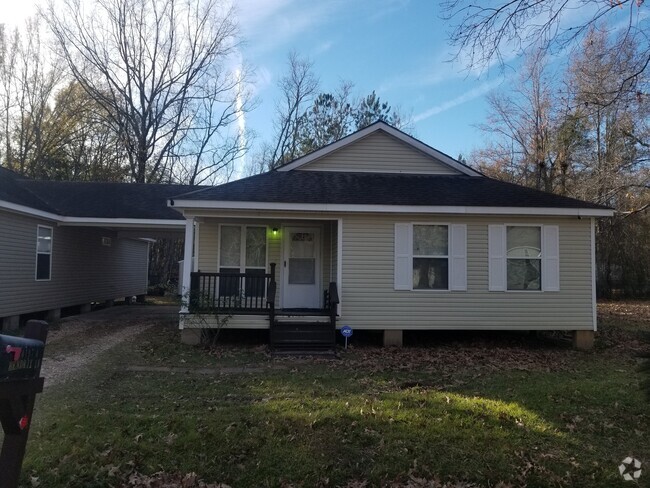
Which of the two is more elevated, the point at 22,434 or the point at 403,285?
the point at 403,285

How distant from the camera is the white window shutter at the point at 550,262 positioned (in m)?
10.2

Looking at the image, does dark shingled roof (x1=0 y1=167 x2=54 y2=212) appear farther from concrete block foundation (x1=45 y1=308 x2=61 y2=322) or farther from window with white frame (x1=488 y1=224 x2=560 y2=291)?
window with white frame (x1=488 y1=224 x2=560 y2=291)

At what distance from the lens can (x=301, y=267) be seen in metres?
11.5

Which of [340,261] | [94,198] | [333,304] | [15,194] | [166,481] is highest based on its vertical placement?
[94,198]

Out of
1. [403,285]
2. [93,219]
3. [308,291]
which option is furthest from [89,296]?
[403,285]

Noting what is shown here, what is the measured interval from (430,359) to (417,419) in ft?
12.6

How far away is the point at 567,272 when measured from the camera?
10.3 metres

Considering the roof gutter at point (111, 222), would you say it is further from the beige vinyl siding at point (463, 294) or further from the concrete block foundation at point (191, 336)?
the beige vinyl siding at point (463, 294)

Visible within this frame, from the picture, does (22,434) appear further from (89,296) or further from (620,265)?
(620,265)

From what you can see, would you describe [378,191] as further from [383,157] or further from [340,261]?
[383,157]

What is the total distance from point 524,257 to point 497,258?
23.6 inches

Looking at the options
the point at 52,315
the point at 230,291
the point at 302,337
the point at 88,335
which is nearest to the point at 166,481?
the point at 302,337

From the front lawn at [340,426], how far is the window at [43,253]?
5976 millimetres

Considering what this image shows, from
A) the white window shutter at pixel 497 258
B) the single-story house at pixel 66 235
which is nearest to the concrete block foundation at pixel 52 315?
the single-story house at pixel 66 235
